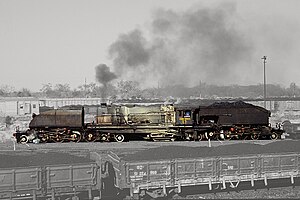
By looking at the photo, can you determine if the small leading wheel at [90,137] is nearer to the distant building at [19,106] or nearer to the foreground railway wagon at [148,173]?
the foreground railway wagon at [148,173]

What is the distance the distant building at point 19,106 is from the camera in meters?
64.6

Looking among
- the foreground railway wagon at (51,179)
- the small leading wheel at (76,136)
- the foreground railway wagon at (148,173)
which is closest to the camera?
the foreground railway wagon at (51,179)

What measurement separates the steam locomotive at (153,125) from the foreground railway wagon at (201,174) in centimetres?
1072

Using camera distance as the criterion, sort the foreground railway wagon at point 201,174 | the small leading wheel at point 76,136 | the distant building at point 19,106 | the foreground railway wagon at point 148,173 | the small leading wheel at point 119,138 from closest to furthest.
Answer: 1. the foreground railway wagon at point 148,173
2. the foreground railway wagon at point 201,174
3. the small leading wheel at point 76,136
4. the small leading wheel at point 119,138
5. the distant building at point 19,106

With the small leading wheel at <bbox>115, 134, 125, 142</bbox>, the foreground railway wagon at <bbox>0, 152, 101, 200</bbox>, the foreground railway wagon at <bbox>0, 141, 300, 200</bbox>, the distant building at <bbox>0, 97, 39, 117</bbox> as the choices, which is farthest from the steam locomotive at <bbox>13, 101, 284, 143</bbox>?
the distant building at <bbox>0, 97, 39, 117</bbox>

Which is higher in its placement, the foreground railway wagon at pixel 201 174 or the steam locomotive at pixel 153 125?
the steam locomotive at pixel 153 125

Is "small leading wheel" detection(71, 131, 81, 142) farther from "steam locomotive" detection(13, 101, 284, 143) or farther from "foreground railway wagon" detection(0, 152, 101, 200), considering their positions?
"foreground railway wagon" detection(0, 152, 101, 200)

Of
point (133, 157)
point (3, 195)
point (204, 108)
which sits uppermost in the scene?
point (204, 108)

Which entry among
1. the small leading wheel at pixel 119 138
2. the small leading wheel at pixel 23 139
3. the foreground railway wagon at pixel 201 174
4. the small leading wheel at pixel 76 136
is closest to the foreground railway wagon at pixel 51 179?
the foreground railway wagon at pixel 201 174

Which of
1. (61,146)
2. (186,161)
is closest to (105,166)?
(186,161)

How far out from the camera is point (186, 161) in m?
17.8

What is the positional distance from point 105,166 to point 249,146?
312 inches

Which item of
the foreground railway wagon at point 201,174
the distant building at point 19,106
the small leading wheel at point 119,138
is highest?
the distant building at point 19,106

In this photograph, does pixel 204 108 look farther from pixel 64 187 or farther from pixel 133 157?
pixel 64 187
